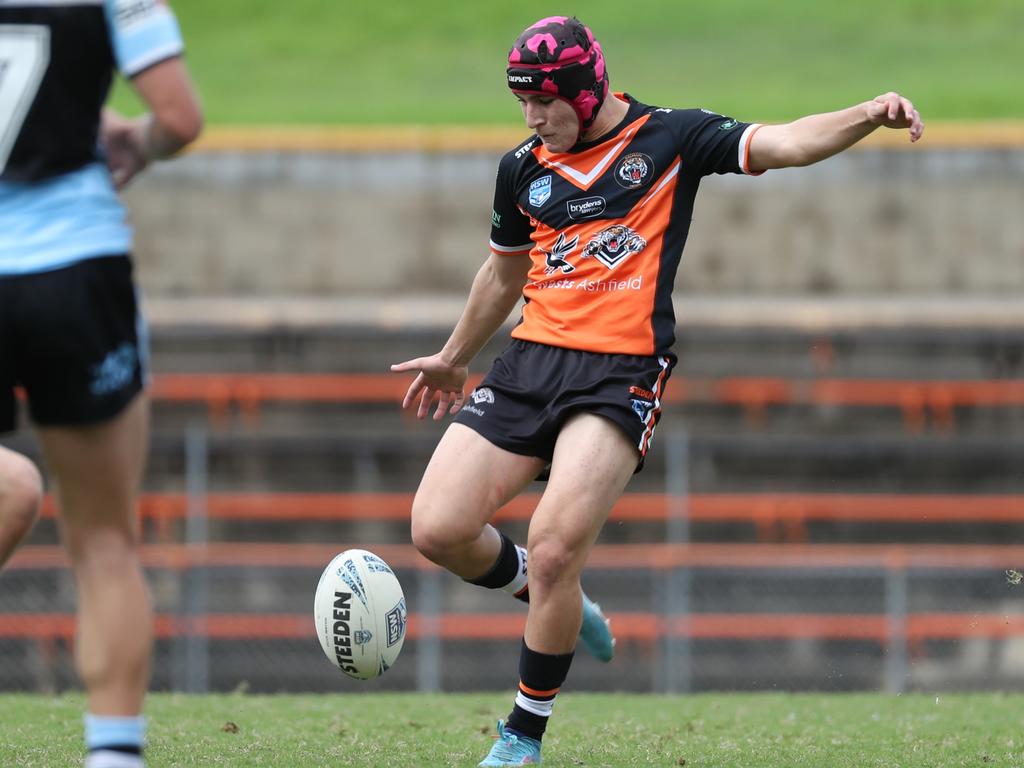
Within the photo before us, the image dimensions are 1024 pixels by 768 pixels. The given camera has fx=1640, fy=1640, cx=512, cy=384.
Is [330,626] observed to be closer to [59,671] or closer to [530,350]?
[530,350]

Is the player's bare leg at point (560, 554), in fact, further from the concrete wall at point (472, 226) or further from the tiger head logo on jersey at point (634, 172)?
the concrete wall at point (472, 226)

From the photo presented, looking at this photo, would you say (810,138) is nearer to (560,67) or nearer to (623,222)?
(623,222)

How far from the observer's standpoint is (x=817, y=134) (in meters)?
5.24

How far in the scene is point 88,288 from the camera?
11.7 ft

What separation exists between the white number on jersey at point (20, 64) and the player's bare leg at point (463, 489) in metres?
2.28

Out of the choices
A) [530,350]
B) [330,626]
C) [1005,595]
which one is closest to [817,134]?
[530,350]

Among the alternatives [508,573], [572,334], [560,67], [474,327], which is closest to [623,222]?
[572,334]

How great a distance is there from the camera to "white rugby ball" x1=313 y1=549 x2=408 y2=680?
5.88m

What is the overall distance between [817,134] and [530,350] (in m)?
1.24

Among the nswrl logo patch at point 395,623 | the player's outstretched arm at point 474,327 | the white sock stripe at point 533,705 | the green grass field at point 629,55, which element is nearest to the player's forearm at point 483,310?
the player's outstretched arm at point 474,327

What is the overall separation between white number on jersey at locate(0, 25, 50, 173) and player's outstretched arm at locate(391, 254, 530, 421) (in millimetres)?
2600

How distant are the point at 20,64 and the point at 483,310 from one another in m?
2.80

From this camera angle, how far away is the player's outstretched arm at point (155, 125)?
3660mm

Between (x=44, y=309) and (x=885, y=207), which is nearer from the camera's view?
(x=44, y=309)
